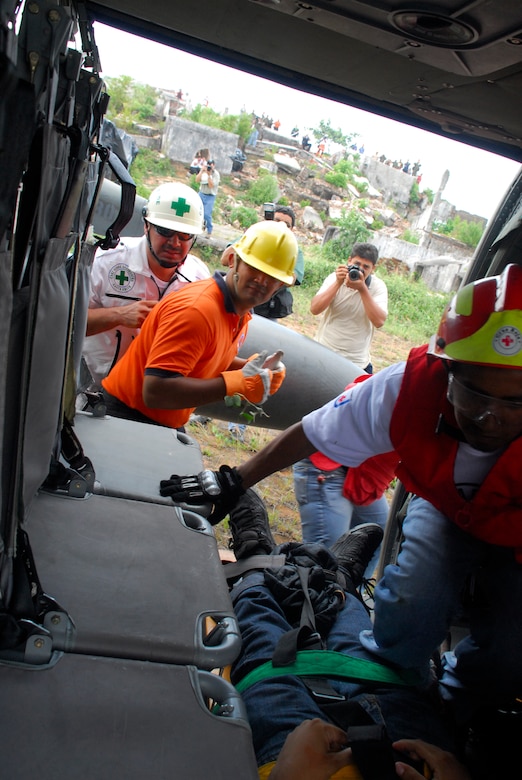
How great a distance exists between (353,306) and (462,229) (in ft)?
62.3

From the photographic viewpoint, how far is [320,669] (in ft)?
5.36

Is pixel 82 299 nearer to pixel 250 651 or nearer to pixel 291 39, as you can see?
pixel 291 39

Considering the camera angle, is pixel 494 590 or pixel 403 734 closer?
pixel 403 734

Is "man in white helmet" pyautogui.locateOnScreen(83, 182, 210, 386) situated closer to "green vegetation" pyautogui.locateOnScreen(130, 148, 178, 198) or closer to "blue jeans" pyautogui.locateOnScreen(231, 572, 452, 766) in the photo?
"blue jeans" pyautogui.locateOnScreen(231, 572, 452, 766)

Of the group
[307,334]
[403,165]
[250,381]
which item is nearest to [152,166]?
[307,334]

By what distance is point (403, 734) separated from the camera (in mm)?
1590

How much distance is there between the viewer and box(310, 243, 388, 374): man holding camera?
457 cm

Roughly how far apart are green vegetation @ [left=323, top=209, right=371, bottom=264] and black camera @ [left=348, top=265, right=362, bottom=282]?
1147cm

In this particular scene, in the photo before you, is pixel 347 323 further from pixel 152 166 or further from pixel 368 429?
pixel 152 166

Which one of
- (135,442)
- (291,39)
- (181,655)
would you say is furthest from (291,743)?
(291,39)

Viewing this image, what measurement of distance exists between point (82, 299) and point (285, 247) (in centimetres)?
127

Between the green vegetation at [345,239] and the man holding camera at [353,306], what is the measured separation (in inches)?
441

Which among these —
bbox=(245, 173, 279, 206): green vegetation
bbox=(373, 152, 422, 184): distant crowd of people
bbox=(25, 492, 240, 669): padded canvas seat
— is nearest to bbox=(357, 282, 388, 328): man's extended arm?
bbox=(25, 492, 240, 669): padded canvas seat

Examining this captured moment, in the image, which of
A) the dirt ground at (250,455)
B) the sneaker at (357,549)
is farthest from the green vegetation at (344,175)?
the sneaker at (357,549)
